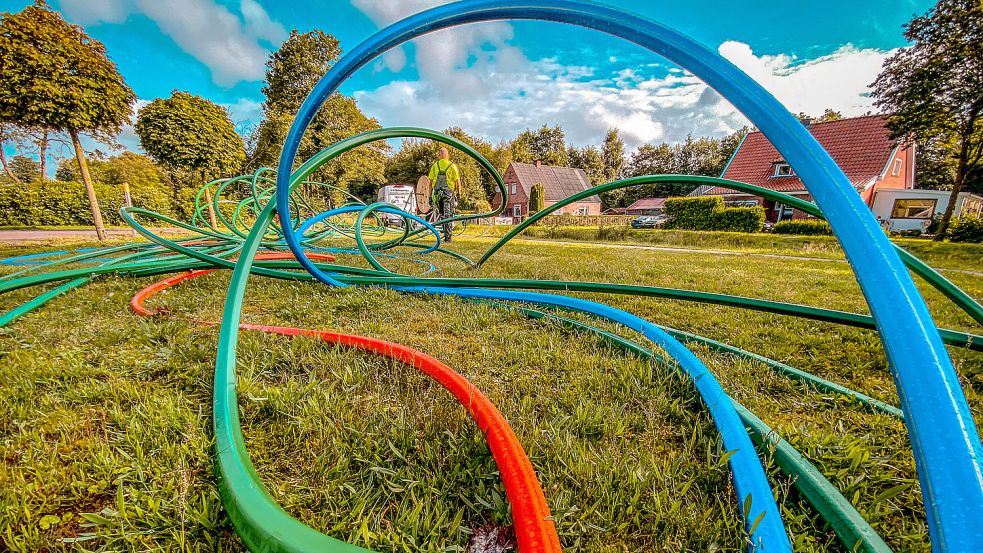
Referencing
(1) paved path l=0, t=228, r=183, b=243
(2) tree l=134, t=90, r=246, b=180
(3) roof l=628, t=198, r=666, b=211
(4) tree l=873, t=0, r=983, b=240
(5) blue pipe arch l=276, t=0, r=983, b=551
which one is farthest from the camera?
(3) roof l=628, t=198, r=666, b=211

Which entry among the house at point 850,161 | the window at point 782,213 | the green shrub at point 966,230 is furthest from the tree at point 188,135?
the window at point 782,213

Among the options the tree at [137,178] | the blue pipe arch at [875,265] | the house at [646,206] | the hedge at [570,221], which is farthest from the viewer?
the house at [646,206]

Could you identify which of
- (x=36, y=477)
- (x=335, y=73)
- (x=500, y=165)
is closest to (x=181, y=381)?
(x=36, y=477)

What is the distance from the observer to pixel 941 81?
Answer: 9562 mm

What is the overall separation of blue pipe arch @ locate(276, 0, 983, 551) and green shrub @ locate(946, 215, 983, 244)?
52.1ft

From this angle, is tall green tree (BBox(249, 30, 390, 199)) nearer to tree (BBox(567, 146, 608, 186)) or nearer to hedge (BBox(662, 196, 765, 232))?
hedge (BBox(662, 196, 765, 232))

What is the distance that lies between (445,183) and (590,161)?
4403 cm

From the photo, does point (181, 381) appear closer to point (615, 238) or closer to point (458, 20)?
point (458, 20)

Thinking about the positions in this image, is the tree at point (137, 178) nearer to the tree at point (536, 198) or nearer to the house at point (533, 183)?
the tree at point (536, 198)

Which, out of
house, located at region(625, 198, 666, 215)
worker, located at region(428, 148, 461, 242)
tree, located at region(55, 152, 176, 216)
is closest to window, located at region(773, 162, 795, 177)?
house, located at region(625, 198, 666, 215)

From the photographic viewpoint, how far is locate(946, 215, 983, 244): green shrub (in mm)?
9969

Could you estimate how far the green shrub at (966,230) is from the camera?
997cm

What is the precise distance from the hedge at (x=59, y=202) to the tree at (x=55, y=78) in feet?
23.2

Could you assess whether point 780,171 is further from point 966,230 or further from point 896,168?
point 966,230
